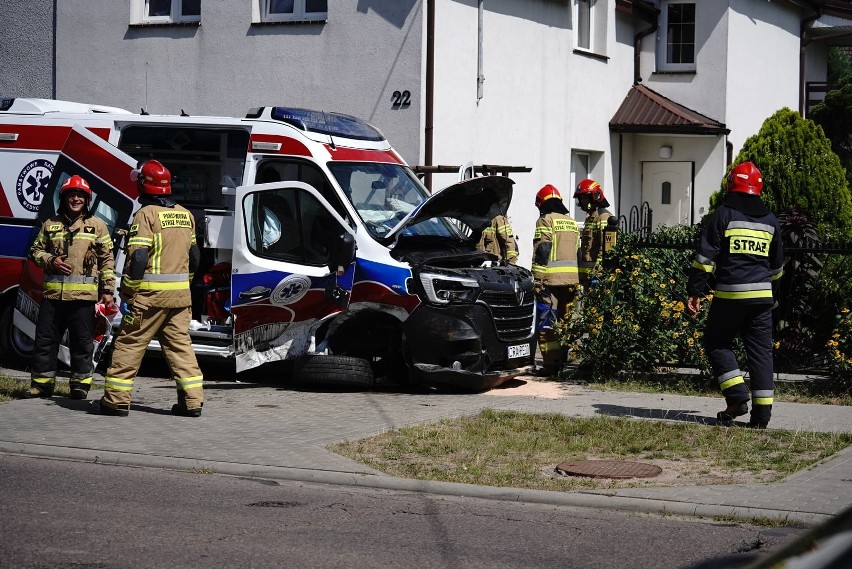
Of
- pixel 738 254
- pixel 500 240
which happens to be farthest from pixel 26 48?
pixel 738 254

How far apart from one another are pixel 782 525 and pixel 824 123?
69.7 ft

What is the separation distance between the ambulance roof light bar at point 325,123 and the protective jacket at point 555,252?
76.9 inches

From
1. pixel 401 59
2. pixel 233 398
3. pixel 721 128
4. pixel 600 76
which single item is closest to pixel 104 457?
pixel 233 398

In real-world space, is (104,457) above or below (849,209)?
below

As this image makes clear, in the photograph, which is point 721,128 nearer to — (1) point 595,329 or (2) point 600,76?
(2) point 600,76

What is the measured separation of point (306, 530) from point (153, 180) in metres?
4.22

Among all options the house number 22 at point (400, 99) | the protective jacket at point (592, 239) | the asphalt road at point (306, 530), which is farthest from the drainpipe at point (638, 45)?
the asphalt road at point (306, 530)

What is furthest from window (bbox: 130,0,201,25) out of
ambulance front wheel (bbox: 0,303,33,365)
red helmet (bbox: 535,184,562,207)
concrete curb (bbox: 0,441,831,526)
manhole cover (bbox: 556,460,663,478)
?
manhole cover (bbox: 556,460,663,478)

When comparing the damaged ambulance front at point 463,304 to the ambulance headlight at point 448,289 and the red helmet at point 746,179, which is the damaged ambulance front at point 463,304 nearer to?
the ambulance headlight at point 448,289

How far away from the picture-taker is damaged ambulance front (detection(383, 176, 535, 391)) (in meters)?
11.1

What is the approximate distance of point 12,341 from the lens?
1266 centimetres

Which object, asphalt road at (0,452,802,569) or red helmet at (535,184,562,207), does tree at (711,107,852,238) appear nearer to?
red helmet at (535,184,562,207)

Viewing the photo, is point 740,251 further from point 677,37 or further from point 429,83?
point 677,37

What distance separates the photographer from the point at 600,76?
864 inches
